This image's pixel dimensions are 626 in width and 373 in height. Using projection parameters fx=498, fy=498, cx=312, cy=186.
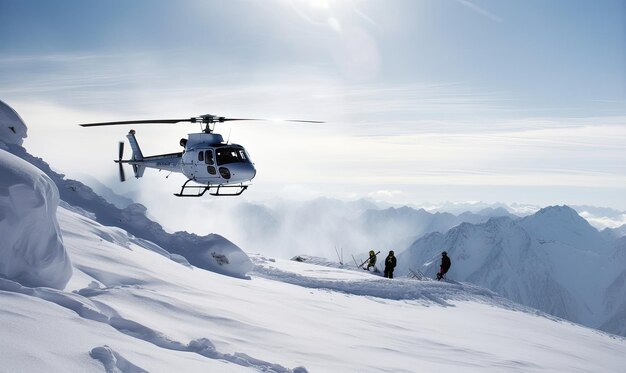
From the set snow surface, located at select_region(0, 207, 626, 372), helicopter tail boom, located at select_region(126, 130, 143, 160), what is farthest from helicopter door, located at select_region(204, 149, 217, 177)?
helicopter tail boom, located at select_region(126, 130, 143, 160)

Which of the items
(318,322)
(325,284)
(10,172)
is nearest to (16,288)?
(10,172)

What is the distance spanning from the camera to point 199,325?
756 cm

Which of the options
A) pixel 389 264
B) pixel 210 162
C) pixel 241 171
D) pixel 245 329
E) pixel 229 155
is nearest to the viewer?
pixel 245 329

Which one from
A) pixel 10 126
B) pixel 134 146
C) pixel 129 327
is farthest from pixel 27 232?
pixel 134 146

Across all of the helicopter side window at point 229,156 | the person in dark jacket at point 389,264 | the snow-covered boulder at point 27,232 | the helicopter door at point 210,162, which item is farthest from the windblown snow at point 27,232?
the person in dark jacket at point 389,264

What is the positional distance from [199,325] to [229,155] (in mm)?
13623

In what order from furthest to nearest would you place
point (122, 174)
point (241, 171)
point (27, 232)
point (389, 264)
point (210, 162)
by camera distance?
point (122, 174), point (389, 264), point (210, 162), point (241, 171), point (27, 232)

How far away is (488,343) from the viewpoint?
12188mm

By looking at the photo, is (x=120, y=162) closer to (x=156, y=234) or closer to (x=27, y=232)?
(x=156, y=234)

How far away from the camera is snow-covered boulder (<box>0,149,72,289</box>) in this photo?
6.63 m

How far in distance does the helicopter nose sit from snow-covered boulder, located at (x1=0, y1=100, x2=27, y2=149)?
9774mm

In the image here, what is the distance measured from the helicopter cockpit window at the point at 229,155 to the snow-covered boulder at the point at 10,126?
9185 mm

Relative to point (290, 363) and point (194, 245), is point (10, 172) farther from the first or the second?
point (194, 245)

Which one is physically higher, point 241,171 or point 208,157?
point 208,157
